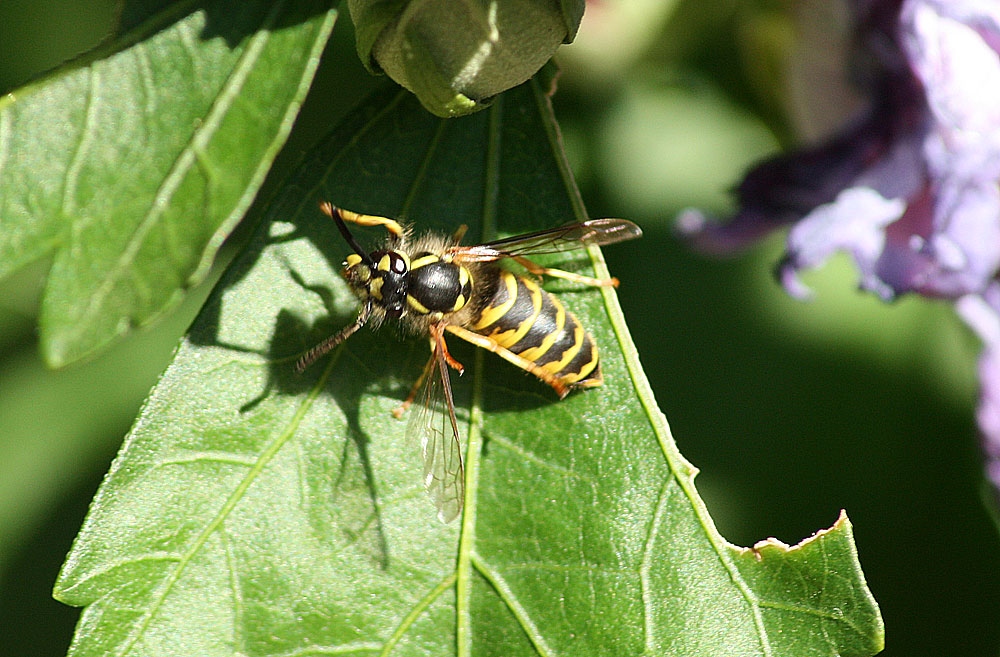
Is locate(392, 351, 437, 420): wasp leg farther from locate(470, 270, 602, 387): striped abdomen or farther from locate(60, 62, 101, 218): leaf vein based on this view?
locate(60, 62, 101, 218): leaf vein

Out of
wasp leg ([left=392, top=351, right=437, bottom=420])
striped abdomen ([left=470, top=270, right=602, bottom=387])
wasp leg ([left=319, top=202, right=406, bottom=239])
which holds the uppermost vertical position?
wasp leg ([left=319, top=202, right=406, bottom=239])

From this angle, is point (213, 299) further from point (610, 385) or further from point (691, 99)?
point (691, 99)

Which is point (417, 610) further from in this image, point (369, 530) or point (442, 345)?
point (442, 345)

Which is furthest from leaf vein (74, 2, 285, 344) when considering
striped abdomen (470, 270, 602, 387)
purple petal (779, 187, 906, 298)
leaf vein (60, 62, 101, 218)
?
purple petal (779, 187, 906, 298)

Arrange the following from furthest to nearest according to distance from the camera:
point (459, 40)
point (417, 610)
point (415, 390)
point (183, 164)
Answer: point (415, 390) → point (417, 610) → point (183, 164) → point (459, 40)

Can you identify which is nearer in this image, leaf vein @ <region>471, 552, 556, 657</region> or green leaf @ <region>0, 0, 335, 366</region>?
green leaf @ <region>0, 0, 335, 366</region>

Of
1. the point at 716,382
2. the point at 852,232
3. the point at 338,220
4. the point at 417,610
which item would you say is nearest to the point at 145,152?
the point at 338,220

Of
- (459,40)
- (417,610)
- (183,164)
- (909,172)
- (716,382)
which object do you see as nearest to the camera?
(459,40)
